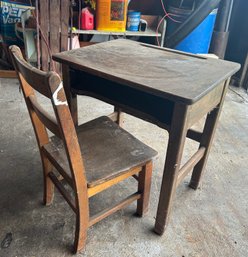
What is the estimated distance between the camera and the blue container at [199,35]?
299cm

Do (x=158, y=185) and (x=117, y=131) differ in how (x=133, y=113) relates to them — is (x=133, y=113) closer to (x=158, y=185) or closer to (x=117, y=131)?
(x=117, y=131)

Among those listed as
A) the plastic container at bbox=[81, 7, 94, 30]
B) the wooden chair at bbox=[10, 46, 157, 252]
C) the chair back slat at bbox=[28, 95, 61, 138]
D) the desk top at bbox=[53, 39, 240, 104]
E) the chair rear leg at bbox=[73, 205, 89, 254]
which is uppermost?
the plastic container at bbox=[81, 7, 94, 30]

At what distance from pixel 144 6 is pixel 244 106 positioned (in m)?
1.73

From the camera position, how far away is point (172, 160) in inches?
46.9

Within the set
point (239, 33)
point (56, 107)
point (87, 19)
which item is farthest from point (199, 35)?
point (56, 107)

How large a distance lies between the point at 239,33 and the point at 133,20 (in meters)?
1.34

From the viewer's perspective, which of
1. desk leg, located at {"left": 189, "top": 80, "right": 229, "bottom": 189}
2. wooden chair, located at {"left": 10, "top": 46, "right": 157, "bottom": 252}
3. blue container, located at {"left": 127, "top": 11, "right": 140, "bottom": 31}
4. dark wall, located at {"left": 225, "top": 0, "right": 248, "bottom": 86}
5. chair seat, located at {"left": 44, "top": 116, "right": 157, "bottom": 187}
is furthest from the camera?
dark wall, located at {"left": 225, "top": 0, "right": 248, "bottom": 86}

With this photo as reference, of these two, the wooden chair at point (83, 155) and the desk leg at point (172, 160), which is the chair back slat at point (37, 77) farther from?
the desk leg at point (172, 160)

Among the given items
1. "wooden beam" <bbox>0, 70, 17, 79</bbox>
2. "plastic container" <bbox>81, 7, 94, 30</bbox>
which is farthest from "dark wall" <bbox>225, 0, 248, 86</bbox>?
"wooden beam" <bbox>0, 70, 17, 79</bbox>

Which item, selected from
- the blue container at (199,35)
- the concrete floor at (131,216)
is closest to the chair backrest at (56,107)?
the concrete floor at (131,216)

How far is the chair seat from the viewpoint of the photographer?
1195mm

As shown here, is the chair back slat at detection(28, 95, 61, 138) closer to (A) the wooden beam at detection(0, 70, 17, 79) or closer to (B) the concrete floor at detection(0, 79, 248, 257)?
(B) the concrete floor at detection(0, 79, 248, 257)

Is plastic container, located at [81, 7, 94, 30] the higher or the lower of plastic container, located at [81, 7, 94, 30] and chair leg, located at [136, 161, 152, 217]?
the higher

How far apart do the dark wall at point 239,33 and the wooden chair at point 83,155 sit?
2.50 meters
